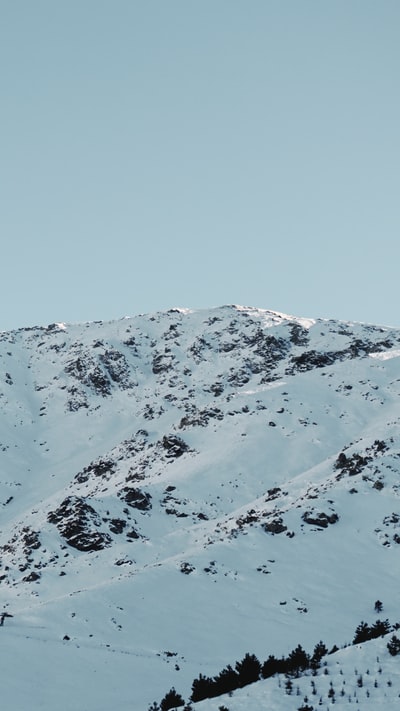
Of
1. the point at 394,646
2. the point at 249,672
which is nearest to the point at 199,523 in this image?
the point at 249,672

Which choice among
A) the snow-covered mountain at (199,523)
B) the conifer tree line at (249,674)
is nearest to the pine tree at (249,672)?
the conifer tree line at (249,674)

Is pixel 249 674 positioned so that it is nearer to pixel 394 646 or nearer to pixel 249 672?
pixel 249 672

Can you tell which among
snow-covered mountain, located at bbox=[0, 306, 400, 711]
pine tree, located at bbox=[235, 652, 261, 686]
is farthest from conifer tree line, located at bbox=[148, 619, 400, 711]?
snow-covered mountain, located at bbox=[0, 306, 400, 711]

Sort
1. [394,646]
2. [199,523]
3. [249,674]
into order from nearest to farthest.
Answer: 1. [394,646]
2. [249,674]
3. [199,523]

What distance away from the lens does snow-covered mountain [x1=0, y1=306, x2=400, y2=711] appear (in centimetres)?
2847

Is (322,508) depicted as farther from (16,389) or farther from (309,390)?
(16,389)

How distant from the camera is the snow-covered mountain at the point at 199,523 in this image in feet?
93.4

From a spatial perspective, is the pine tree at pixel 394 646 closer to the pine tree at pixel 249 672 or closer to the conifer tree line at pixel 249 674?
the conifer tree line at pixel 249 674

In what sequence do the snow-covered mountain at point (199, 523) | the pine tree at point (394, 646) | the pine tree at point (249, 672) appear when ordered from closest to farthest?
the pine tree at point (394, 646)
the pine tree at point (249, 672)
the snow-covered mountain at point (199, 523)

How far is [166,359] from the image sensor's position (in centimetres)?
11719

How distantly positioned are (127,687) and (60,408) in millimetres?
82668

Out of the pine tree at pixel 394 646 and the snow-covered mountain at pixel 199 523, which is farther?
the snow-covered mountain at pixel 199 523

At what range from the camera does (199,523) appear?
57.0m

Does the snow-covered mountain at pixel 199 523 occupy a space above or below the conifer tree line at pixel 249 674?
above
